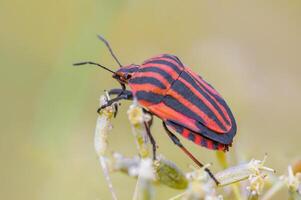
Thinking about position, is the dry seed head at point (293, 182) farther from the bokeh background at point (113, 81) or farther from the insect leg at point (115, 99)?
the insect leg at point (115, 99)

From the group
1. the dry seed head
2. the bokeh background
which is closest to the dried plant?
the dry seed head

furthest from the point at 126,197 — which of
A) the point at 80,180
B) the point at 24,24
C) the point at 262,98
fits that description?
the point at 24,24

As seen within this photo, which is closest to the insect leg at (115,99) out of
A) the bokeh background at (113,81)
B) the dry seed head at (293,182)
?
the bokeh background at (113,81)

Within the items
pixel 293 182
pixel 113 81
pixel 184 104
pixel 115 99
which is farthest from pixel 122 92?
pixel 113 81

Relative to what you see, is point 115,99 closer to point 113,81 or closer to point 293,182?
point 293,182

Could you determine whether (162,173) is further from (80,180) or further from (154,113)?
(80,180)

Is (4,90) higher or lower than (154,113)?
higher
